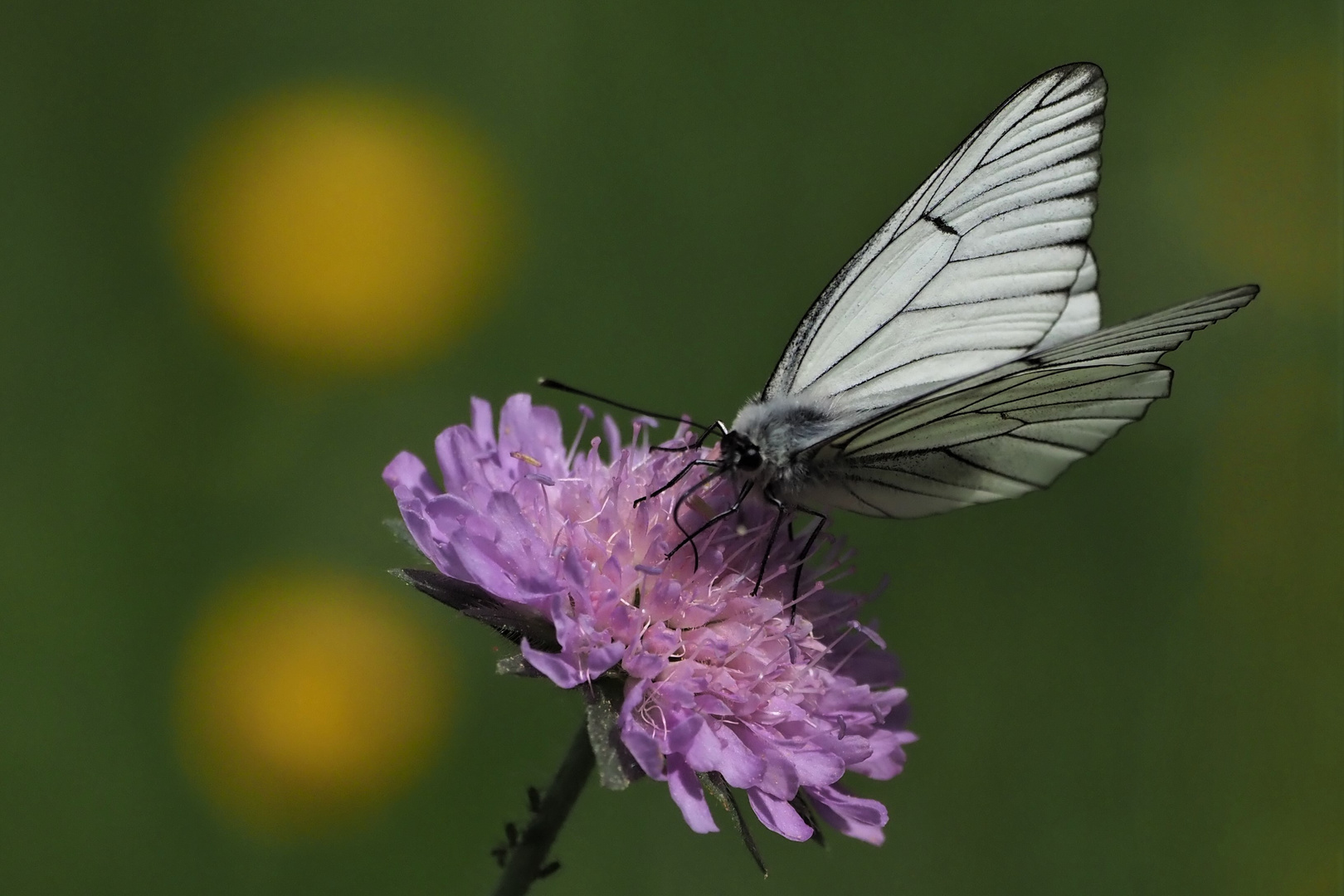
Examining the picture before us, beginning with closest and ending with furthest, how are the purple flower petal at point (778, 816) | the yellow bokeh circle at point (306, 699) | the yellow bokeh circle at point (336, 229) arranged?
the purple flower petal at point (778, 816), the yellow bokeh circle at point (306, 699), the yellow bokeh circle at point (336, 229)

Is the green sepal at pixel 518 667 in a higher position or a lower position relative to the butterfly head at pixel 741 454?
lower

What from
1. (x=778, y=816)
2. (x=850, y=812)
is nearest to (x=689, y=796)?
(x=778, y=816)

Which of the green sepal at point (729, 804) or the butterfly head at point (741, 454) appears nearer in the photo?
the green sepal at point (729, 804)

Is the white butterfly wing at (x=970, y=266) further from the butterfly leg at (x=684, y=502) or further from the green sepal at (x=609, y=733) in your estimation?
the green sepal at (x=609, y=733)

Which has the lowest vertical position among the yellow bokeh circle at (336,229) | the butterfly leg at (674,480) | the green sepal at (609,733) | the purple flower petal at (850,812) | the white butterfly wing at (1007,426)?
the purple flower petal at (850,812)

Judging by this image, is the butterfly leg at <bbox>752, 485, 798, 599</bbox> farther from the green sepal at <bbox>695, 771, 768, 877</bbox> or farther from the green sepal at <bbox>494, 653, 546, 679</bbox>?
the green sepal at <bbox>494, 653, 546, 679</bbox>

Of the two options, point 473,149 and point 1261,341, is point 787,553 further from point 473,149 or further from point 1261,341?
point 1261,341

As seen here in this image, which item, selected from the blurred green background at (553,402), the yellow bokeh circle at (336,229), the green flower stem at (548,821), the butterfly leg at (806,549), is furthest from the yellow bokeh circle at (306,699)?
the butterfly leg at (806,549)
